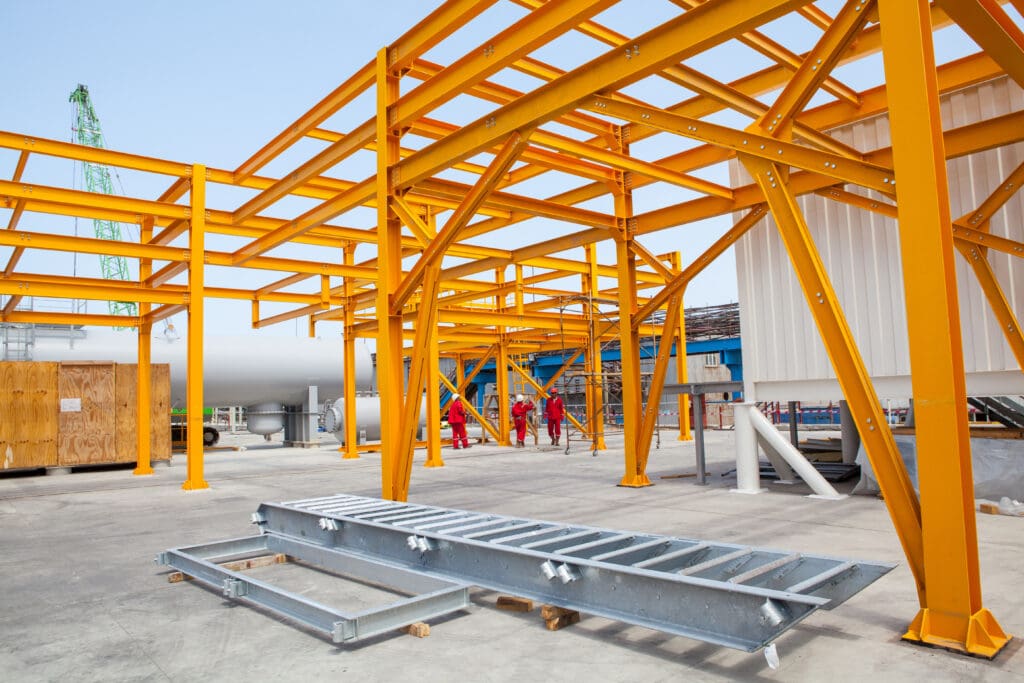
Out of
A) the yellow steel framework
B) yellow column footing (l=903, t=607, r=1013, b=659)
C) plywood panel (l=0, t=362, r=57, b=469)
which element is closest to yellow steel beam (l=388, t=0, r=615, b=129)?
the yellow steel framework

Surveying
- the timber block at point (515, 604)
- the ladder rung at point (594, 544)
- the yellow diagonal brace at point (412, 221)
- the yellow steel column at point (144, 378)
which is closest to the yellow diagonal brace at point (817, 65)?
the ladder rung at point (594, 544)

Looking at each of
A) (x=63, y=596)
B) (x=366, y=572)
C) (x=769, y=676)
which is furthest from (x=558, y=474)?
(x=769, y=676)

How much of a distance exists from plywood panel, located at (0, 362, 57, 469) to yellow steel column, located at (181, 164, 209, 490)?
4901 mm

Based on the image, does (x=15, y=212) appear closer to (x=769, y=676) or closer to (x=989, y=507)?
(x=769, y=676)

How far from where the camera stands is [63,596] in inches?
203

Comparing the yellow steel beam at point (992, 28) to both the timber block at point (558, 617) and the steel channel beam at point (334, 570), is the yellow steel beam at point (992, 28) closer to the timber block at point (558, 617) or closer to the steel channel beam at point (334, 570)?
the timber block at point (558, 617)

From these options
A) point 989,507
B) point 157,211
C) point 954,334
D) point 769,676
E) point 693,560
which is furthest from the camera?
point 157,211

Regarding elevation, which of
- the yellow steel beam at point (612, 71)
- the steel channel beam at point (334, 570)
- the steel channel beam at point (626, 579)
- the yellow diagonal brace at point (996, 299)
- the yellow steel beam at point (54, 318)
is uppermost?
the yellow steel beam at point (612, 71)

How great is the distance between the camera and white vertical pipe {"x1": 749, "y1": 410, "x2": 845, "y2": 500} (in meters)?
8.89

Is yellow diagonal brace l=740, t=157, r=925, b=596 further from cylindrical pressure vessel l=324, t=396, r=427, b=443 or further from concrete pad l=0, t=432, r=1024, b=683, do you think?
cylindrical pressure vessel l=324, t=396, r=427, b=443

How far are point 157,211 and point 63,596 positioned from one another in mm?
8959

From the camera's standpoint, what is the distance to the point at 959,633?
353cm

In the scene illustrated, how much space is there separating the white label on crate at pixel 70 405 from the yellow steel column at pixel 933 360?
1647cm

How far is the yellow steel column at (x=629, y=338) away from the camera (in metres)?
10.3
